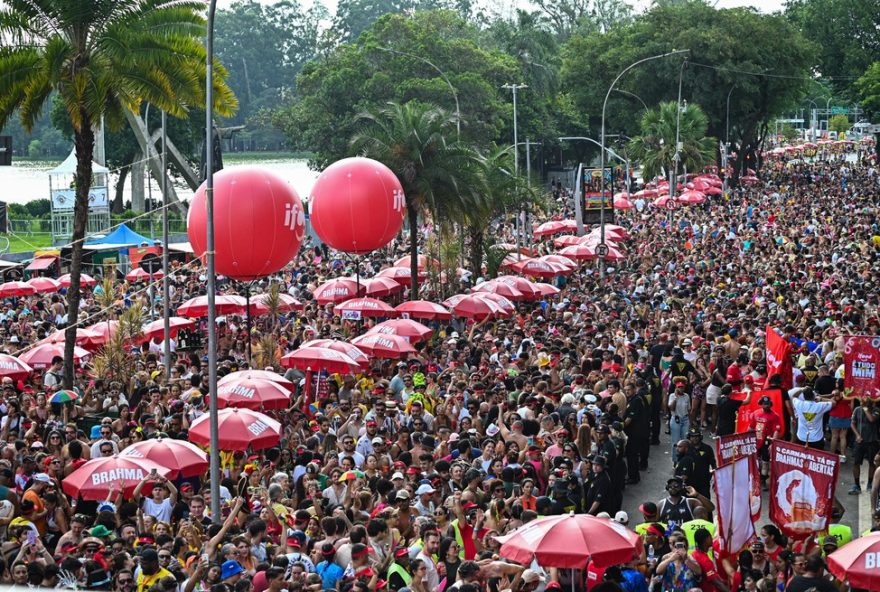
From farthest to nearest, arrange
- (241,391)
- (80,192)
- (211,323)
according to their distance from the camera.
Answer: (80,192) → (241,391) → (211,323)

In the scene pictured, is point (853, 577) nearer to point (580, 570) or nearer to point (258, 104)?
point (580, 570)

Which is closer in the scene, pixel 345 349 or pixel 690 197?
pixel 345 349

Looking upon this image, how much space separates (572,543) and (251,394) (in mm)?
7074

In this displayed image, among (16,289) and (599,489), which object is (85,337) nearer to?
(16,289)

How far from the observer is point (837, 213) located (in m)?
48.4

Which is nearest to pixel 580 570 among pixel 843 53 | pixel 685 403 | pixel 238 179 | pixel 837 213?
pixel 685 403

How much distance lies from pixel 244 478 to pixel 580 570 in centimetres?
446

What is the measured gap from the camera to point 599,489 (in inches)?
524

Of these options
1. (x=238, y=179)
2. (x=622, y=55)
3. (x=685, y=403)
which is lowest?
(x=685, y=403)

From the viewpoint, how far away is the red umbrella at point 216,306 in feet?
78.9

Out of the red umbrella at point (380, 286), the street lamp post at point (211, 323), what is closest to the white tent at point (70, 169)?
the red umbrella at point (380, 286)

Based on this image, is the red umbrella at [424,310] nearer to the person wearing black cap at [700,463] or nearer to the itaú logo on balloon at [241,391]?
the itaú logo on balloon at [241,391]

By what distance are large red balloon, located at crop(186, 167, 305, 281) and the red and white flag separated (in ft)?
30.4

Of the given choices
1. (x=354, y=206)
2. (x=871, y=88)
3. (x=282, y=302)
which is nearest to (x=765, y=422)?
(x=354, y=206)
